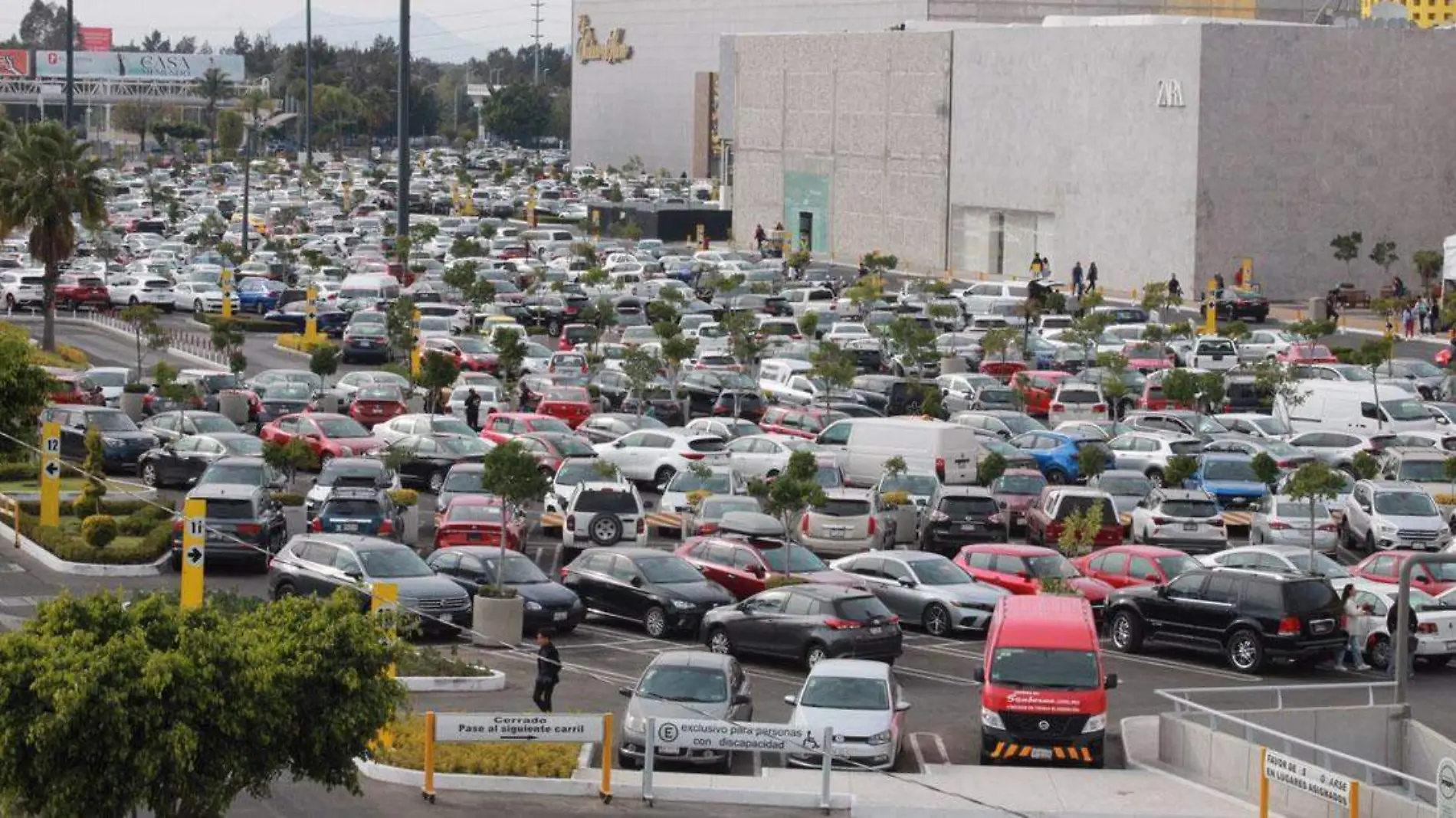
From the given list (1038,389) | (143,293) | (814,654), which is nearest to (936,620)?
(814,654)

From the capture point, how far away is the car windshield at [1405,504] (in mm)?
41062

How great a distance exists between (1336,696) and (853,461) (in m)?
17.2

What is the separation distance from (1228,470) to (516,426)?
1406 cm

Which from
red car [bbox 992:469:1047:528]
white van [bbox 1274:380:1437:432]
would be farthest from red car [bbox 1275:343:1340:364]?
red car [bbox 992:469:1047:528]

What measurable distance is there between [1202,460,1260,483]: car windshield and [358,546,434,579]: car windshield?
17516mm

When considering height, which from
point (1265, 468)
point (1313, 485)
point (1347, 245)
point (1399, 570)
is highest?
point (1347, 245)

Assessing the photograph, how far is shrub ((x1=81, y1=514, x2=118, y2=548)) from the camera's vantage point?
37281mm

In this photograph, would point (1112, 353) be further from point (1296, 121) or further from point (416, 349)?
point (1296, 121)

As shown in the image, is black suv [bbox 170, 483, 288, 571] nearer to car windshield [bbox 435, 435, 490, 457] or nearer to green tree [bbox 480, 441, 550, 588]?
green tree [bbox 480, 441, 550, 588]

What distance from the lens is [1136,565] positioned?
116 feet

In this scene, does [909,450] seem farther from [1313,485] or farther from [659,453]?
[1313,485]

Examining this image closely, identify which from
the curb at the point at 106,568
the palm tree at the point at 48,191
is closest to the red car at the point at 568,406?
the curb at the point at 106,568

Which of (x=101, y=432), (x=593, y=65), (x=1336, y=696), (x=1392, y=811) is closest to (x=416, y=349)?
A: (x=101, y=432)

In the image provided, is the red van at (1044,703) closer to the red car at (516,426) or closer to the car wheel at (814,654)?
the car wheel at (814,654)
